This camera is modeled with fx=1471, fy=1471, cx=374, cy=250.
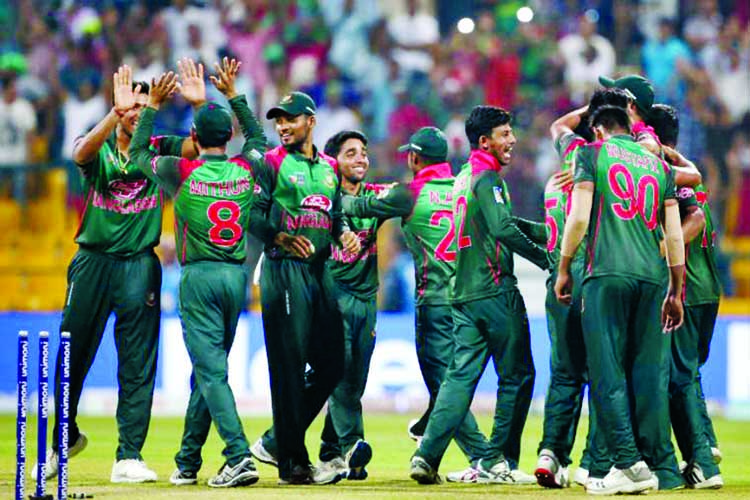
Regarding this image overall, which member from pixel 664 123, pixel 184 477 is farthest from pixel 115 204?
pixel 664 123

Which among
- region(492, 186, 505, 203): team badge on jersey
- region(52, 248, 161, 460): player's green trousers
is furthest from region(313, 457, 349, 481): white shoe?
region(492, 186, 505, 203): team badge on jersey

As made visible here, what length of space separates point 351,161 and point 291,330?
1.73 m

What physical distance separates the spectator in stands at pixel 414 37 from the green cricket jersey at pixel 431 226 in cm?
1002

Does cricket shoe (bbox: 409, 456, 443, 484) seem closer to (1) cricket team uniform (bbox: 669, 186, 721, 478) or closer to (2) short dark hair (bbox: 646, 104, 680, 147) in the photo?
(1) cricket team uniform (bbox: 669, 186, 721, 478)

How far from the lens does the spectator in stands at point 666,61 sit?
1936 cm

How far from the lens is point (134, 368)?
9852mm

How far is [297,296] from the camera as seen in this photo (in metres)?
9.21

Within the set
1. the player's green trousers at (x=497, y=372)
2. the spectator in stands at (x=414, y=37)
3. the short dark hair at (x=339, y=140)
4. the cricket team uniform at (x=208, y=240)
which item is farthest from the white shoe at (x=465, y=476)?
the spectator in stands at (x=414, y=37)

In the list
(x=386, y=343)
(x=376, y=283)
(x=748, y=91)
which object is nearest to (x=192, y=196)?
(x=376, y=283)

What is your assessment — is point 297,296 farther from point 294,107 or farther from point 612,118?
point 612,118

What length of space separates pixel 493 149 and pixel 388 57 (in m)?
10.8

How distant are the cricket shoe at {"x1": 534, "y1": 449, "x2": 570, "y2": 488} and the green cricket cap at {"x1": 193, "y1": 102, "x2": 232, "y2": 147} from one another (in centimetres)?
282

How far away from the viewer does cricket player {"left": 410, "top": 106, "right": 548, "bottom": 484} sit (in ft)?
30.8

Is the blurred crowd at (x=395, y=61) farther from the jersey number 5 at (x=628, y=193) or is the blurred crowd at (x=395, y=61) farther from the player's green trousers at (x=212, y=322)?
the jersey number 5 at (x=628, y=193)
